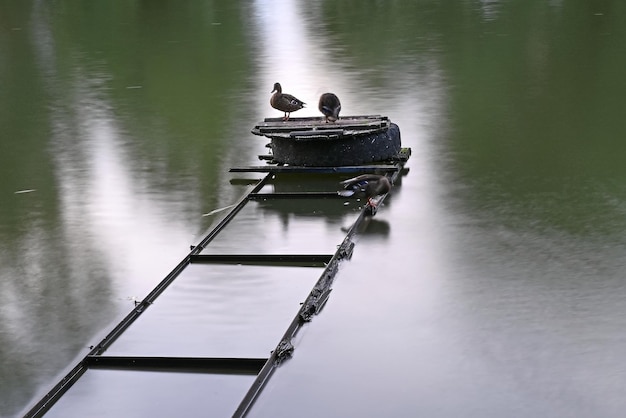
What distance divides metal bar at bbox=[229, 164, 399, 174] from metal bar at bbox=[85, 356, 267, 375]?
7.85ft

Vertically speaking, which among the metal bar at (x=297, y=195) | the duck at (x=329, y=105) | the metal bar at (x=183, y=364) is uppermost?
the duck at (x=329, y=105)

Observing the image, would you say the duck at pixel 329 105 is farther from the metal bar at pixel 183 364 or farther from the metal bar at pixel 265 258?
the metal bar at pixel 183 364

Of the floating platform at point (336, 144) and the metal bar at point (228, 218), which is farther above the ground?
the floating platform at point (336, 144)

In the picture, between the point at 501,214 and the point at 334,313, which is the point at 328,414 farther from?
the point at 501,214

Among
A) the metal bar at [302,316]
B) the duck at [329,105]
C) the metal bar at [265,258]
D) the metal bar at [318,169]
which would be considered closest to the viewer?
the metal bar at [302,316]

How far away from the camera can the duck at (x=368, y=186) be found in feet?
16.4

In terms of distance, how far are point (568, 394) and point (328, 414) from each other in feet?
2.40

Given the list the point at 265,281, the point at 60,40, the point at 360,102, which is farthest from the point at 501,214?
the point at 60,40

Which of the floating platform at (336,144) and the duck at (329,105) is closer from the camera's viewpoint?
the floating platform at (336,144)

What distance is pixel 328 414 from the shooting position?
305 cm

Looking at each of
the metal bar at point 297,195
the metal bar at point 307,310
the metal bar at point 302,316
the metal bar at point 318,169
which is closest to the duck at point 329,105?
the metal bar at point 318,169

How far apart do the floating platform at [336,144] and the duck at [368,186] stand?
0.56 metres

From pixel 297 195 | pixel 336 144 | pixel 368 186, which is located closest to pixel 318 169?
pixel 336 144

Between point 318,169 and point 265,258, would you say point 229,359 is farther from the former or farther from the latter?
point 318,169
